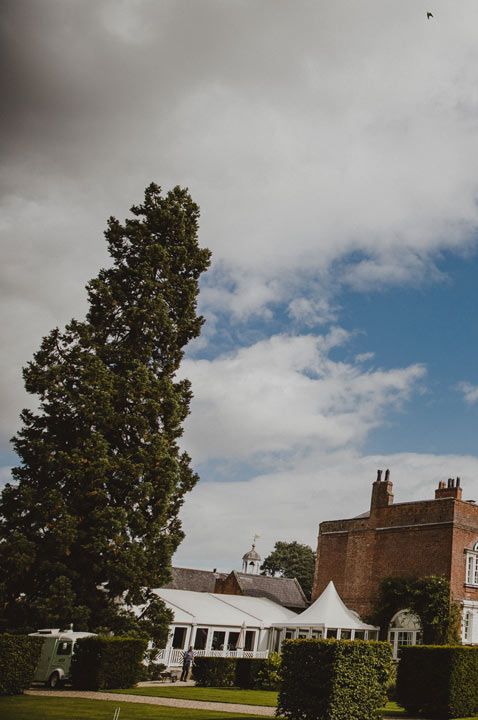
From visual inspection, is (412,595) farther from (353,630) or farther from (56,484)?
(56,484)

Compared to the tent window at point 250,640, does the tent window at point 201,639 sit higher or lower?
lower

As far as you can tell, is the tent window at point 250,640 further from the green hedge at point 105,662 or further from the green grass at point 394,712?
the green grass at point 394,712

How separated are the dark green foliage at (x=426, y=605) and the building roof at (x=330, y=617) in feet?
4.39

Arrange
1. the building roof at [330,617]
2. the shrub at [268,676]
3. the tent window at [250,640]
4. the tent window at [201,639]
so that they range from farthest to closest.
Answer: the tent window at [201,639], the tent window at [250,640], the building roof at [330,617], the shrub at [268,676]

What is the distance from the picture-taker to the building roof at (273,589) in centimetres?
4217

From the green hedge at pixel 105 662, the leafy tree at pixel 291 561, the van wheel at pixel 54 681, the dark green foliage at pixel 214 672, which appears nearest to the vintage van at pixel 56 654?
the van wheel at pixel 54 681

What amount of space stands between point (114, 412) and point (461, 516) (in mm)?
18830

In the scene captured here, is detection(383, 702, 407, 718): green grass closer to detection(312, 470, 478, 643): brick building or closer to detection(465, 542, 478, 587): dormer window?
detection(312, 470, 478, 643): brick building

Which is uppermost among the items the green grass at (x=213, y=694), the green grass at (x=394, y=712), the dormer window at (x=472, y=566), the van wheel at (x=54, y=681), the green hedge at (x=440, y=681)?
the dormer window at (x=472, y=566)

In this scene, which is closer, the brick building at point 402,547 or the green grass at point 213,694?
the green grass at point 213,694

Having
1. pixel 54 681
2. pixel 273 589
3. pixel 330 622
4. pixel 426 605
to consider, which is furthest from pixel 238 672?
pixel 273 589

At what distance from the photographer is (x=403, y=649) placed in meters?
17.2

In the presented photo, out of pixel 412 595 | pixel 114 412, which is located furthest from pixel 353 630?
pixel 114 412

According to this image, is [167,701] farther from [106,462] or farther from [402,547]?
[402,547]
